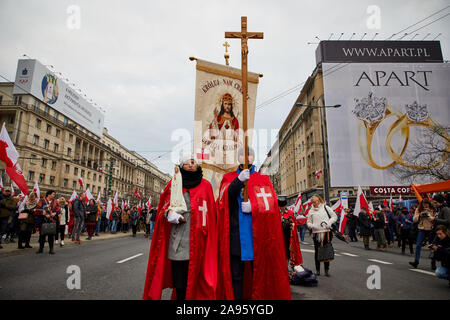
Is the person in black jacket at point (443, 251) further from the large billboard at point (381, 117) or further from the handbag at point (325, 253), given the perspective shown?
the large billboard at point (381, 117)

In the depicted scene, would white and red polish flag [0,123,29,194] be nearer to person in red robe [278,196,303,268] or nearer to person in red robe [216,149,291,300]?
person in red robe [278,196,303,268]

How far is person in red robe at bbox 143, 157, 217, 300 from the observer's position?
308 cm

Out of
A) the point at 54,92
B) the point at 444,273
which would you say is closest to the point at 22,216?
the point at 444,273

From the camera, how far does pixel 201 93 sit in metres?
4.40

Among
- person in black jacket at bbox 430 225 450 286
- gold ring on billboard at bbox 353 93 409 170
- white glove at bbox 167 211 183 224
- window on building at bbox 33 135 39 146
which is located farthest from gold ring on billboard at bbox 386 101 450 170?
window on building at bbox 33 135 39 146

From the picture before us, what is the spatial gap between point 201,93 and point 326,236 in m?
4.23

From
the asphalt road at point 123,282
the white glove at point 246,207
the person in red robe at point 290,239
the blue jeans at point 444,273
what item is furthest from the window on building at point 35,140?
the blue jeans at point 444,273

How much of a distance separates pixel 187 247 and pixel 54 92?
181 ft

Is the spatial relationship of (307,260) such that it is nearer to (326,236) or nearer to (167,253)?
(326,236)

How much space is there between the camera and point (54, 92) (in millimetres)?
48344

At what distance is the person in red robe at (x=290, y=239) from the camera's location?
5.07 m

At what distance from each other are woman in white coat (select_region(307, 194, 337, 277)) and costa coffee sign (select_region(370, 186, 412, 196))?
28241 millimetres

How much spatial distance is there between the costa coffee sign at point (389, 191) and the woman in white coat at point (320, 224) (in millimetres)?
28241
